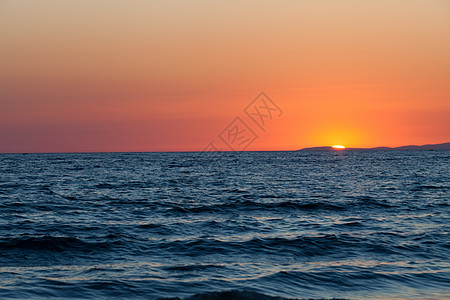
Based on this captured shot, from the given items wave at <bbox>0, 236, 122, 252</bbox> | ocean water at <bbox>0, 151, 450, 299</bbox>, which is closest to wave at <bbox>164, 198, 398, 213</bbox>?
ocean water at <bbox>0, 151, 450, 299</bbox>

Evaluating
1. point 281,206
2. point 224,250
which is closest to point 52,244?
point 224,250

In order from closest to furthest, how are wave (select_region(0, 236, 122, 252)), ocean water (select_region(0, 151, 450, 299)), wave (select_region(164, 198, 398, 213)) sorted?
ocean water (select_region(0, 151, 450, 299)), wave (select_region(0, 236, 122, 252)), wave (select_region(164, 198, 398, 213))

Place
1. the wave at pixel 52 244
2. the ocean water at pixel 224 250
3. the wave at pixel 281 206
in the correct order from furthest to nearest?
the wave at pixel 281 206 < the wave at pixel 52 244 < the ocean water at pixel 224 250

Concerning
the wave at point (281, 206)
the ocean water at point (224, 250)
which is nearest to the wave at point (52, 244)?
the ocean water at point (224, 250)

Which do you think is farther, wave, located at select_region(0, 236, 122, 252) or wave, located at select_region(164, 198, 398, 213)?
wave, located at select_region(164, 198, 398, 213)

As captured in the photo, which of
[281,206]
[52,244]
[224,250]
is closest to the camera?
[224,250]

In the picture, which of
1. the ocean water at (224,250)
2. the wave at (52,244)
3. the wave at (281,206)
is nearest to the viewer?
the ocean water at (224,250)

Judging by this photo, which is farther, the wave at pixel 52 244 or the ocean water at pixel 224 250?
the wave at pixel 52 244

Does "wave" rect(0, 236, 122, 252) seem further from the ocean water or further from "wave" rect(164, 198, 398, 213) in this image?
"wave" rect(164, 198, 398, 213)

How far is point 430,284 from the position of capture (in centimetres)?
1159

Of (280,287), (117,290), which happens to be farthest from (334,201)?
(117,290)

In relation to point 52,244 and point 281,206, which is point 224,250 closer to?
point 52,244

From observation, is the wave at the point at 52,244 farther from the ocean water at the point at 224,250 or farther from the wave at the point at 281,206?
the wave at the point at 281,206

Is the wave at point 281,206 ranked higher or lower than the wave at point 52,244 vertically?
higher
